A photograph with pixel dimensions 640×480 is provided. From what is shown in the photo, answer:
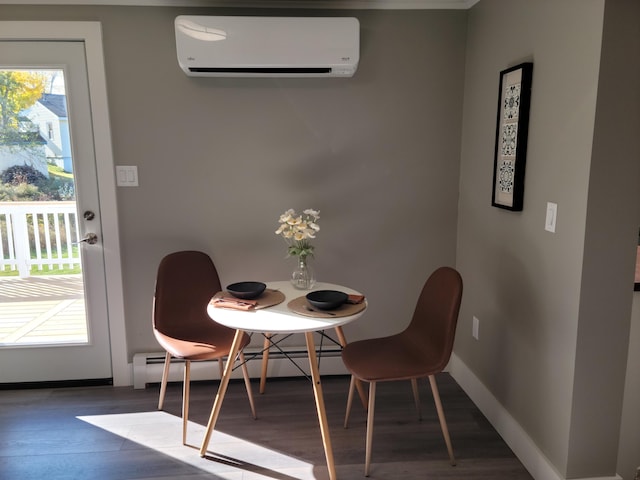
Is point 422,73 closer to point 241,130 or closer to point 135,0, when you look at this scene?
point 241,130

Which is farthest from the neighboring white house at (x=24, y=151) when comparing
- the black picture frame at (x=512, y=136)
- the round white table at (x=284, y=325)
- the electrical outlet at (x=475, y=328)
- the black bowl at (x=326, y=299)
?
the electrical outlet at (x=475, y=328)

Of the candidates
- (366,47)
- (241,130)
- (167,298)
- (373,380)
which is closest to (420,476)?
(373,380)

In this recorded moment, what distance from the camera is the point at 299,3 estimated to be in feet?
8.30

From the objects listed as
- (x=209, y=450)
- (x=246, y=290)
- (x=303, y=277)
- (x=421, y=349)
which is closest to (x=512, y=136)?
(x=421, y=349)

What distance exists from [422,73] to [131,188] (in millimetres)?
1777

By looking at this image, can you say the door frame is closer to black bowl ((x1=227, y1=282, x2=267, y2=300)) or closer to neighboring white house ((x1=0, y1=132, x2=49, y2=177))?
neighboring white house ((x1=0, y1=132, x2=49, y2=177))

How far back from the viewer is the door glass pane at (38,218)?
2.55m

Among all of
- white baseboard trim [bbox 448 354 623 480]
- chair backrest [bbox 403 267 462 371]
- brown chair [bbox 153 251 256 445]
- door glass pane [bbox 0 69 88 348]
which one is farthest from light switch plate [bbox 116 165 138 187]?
white baseboard trim [bbox 448 354 623 480]

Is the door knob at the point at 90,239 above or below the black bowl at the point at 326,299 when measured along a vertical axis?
above

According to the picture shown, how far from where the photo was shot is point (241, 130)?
266cm

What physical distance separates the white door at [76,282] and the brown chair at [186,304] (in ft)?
1.66

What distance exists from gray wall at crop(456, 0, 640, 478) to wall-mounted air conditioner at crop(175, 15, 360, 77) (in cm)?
77

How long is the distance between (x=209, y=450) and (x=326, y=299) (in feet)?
2.93

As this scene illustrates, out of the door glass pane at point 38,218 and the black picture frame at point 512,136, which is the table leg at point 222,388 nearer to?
the door glass pane at point 38,218
